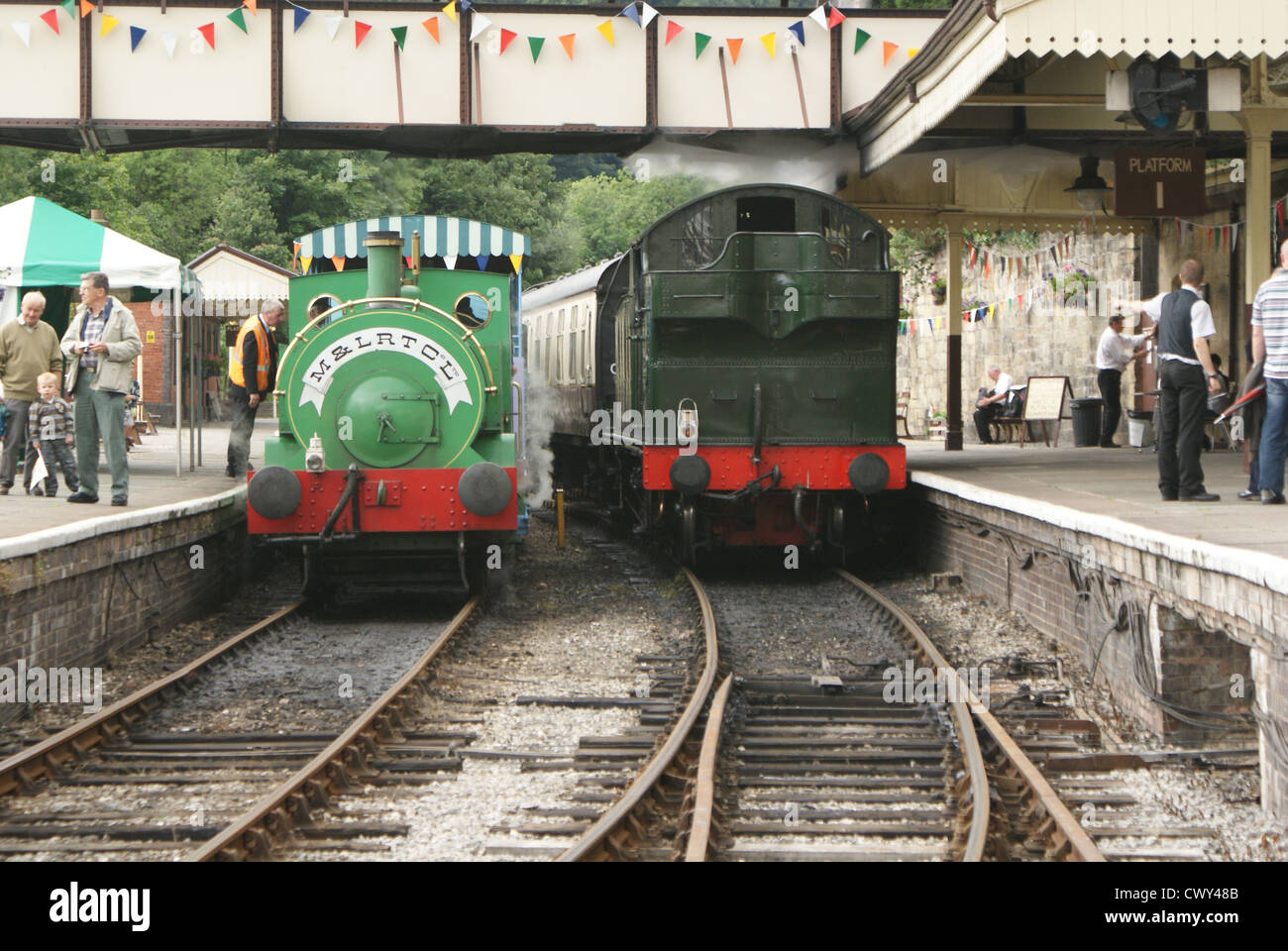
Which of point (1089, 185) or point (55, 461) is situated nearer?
point (55, 461)

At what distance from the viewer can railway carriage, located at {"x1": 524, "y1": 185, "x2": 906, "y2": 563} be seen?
1148 cm

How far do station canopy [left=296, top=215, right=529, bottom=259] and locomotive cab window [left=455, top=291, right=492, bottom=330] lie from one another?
3.00ft

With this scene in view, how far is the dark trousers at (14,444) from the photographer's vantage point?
11.7 meters

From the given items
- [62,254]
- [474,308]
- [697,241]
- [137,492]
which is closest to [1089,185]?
[697,241]

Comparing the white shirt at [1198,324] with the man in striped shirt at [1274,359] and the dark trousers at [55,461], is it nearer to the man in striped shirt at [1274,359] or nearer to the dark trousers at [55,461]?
the man in striped shirt at [1274,359]

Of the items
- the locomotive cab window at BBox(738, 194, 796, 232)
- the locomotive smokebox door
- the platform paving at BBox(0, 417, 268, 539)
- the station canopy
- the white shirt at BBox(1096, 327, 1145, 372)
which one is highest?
the locomotive cab window at BBox(738, 194, 796, 232)

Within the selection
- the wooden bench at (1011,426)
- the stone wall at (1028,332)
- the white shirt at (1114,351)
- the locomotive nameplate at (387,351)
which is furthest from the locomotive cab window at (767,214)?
the wooden bench at (1011,426)

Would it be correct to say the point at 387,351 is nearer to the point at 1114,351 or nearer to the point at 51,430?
the point at 51,430

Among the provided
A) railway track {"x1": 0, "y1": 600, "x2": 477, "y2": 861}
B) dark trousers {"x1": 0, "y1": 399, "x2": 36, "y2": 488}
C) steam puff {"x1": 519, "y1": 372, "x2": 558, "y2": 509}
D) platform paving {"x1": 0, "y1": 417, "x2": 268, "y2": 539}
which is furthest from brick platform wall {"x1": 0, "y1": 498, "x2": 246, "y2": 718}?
steam puff {"x1": 519, "y1": 372, "x2": 558, "y2": 509}

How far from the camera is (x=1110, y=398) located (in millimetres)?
18109

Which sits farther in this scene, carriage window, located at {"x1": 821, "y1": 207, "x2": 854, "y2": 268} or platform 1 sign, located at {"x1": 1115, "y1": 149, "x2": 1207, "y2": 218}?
platform 1 sign, located at {"x1": 1115, "y1": 149, "x2": 1207, "y2": 218}

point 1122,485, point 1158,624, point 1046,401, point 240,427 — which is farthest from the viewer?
point 1046,401

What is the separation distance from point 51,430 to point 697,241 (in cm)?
538

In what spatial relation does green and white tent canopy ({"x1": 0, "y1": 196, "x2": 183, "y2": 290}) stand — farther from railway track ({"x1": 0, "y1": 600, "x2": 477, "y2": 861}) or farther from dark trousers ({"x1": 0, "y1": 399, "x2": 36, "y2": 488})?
railway track ({"x1": 0, "y1": 600, "x2": 477, "y2": 861})
